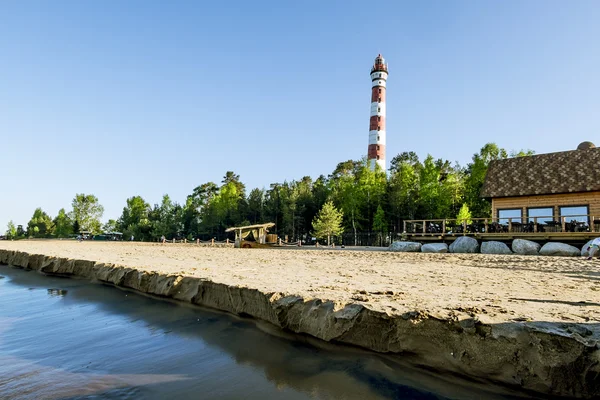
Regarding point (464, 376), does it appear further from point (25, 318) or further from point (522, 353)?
point (25, 318)

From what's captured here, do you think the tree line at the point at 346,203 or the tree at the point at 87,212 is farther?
the tree at the point at 87,212

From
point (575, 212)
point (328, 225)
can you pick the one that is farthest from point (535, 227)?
point (328, 225)

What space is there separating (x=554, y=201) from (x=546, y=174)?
2124mm

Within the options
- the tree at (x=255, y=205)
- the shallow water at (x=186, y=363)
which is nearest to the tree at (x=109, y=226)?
the tree at (x=255, y=205)

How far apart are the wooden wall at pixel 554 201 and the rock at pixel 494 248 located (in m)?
4.41

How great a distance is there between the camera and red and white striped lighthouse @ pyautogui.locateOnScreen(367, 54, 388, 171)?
50531mm

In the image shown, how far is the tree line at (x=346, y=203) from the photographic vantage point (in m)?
39.4

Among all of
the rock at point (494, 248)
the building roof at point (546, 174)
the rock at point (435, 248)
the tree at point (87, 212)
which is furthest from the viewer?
the tree at point (87, 212)

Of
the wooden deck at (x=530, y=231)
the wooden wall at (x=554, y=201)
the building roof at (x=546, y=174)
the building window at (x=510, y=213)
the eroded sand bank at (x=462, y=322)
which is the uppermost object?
the building roof at (x=546, y=174)

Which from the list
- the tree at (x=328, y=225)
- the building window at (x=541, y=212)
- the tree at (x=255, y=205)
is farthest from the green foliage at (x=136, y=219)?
the building window at (x=541, y=212)

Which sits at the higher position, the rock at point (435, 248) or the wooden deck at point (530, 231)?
the wooden deck at point (530, 231)

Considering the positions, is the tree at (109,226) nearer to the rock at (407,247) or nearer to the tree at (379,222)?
the tree at (379,222)

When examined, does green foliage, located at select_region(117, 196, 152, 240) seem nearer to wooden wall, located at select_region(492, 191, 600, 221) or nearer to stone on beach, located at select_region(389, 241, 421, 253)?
stone on beach, located at select_region(389, 241, 421, 253)

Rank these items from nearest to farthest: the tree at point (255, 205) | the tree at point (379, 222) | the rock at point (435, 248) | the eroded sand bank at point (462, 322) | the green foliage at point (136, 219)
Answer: the eroded sand bank at point (462, 322), the rock at point (435, 248), the tree at point (379, 222), the tree at point (255, 205), the green foliage at point (136, 219)
